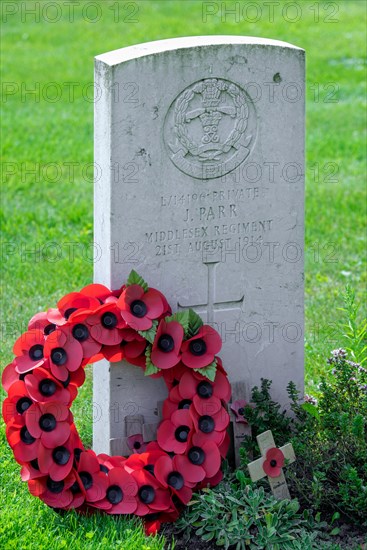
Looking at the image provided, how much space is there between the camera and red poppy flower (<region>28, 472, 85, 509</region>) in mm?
3945

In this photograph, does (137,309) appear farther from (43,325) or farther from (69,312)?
(43,325)

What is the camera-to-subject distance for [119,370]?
13.9ft

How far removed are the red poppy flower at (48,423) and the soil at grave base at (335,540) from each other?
57cm

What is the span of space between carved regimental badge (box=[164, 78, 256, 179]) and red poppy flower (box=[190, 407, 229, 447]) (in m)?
0.99

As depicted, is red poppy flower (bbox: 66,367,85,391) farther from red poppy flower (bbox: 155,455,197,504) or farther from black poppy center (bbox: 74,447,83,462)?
red poppy flower (bbox: 155,455,197,504)

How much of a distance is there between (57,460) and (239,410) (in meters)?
0.87

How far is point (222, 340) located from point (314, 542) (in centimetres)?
99

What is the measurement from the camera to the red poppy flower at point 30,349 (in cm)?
404

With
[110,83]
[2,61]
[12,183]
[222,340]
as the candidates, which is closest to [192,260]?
[222,340]

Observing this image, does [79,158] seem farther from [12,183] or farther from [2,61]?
[2,61]

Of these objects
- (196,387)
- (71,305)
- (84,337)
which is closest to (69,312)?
(71,305)

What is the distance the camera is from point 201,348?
4.14 metres

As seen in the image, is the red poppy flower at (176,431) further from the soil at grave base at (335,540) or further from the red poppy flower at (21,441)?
the red poppy flower at (21,441)

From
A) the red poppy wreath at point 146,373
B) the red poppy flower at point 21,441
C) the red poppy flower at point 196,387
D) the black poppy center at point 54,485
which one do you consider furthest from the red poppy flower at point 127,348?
the black poppy center at point 54,485
